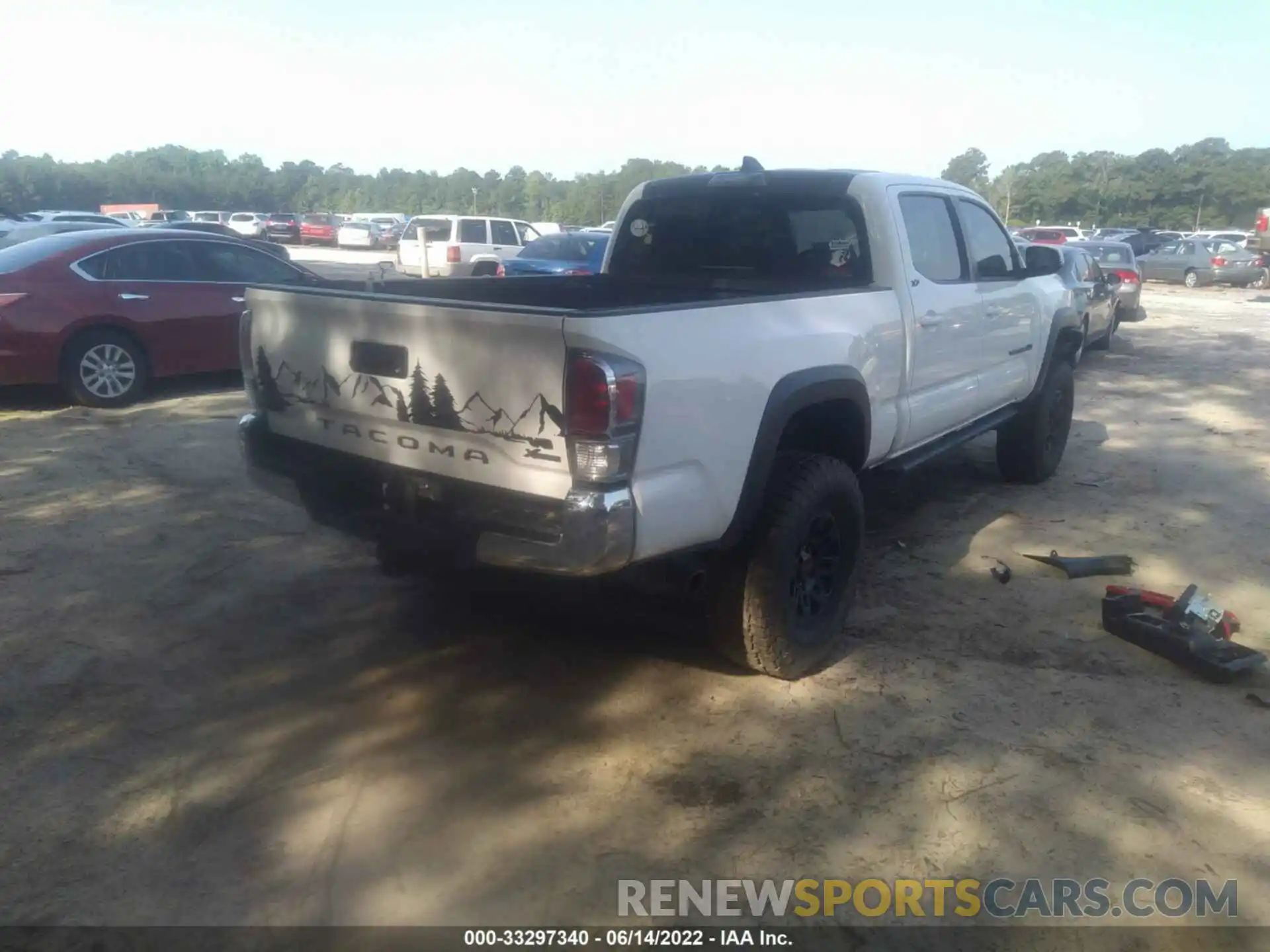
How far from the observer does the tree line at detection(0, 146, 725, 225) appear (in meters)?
57.0

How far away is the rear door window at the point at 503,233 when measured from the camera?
22267mm

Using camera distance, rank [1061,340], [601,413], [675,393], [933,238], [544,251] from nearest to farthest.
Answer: [601,413], [675,393], [933,238], [1061,340], [544,251]

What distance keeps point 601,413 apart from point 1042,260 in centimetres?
405

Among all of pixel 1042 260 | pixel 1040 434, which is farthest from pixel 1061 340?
pixel 1042 260

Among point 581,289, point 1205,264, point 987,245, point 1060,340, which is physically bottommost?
point 1205,264

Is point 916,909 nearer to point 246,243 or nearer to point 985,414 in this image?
point 985,414

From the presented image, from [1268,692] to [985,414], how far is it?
2256mm

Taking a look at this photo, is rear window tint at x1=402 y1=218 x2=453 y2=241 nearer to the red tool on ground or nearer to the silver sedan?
the silver sedan

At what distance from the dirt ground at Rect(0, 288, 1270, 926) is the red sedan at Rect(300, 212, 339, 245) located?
4065 cm

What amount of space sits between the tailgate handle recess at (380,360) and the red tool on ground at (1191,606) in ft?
11.3

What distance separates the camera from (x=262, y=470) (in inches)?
162

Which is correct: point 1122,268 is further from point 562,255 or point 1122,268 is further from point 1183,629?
point 1183,629

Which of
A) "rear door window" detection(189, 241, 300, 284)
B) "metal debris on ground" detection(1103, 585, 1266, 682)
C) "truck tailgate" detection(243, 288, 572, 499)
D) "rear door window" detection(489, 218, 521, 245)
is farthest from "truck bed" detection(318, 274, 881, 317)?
"rear door window" detection(489, 218, 521, 245)

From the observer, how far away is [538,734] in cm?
361
